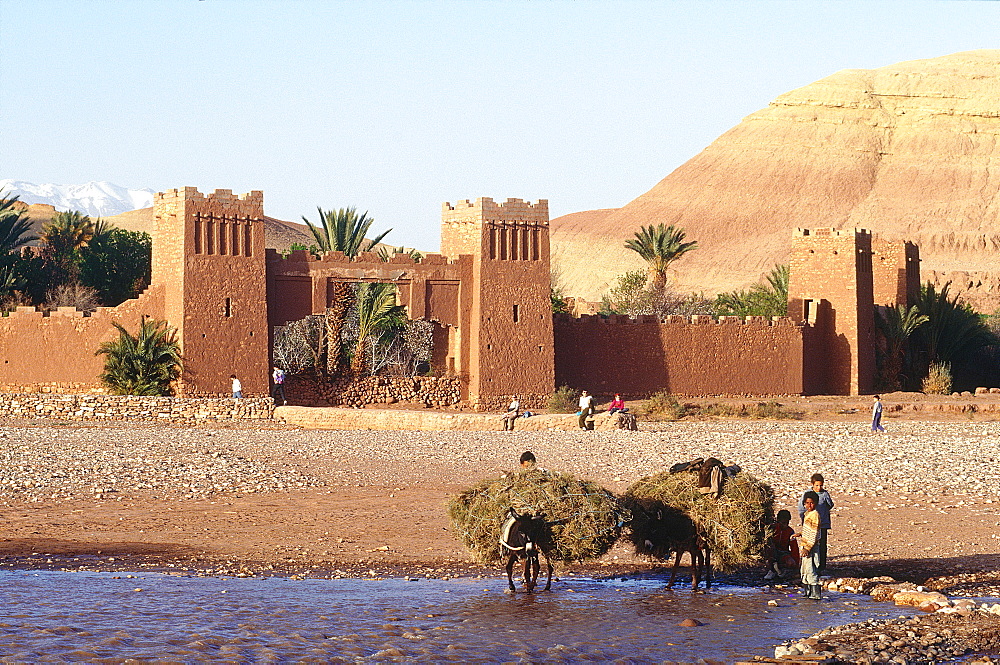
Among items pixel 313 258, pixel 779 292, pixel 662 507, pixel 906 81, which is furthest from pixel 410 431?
pixel 906 81

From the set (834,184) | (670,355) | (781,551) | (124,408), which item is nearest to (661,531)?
(781,551)

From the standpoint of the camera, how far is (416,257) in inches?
1340

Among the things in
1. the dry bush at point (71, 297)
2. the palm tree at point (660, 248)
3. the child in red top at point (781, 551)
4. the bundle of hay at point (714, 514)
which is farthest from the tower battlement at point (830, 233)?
the bundle of hay at point (714, 514)

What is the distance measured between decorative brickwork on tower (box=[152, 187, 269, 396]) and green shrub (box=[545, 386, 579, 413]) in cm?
679

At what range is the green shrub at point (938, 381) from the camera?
126ft

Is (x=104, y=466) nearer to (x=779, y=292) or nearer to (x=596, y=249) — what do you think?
(x=779, y=292)

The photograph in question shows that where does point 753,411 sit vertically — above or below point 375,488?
above

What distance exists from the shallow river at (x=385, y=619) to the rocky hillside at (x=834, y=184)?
72.0 metres

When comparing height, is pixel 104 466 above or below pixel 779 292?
below

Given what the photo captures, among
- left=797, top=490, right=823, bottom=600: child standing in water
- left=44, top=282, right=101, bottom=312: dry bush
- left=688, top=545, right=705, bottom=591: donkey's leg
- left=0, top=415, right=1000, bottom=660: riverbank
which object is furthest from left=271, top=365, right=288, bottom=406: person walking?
left=797, top=490, right=823, bottom=600: child standing in water

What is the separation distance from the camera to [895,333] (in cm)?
3897

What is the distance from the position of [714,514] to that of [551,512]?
1452 mm

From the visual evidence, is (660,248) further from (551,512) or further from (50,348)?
(551,512)

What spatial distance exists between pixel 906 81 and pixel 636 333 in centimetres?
7626
